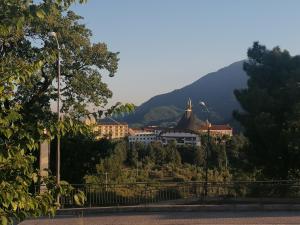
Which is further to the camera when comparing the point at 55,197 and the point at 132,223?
the point at 132,223

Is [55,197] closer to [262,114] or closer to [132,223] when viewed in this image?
[132,223]

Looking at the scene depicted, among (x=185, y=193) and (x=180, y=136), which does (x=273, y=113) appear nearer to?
(x=185, y=193)

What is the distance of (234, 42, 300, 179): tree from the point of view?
2548 centimetres

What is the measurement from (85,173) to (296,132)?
10.6 m

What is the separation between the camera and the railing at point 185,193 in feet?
70.6

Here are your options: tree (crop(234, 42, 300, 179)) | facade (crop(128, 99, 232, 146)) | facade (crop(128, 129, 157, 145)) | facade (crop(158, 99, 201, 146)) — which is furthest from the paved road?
facade (crop(128, 129, 157, 145))

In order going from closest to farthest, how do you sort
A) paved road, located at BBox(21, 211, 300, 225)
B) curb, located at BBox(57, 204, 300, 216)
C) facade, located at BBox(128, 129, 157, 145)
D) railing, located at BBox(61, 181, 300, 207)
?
1. paved road, located at BBox(21, 211, 300, 225)
2. curb, located at BBox(57, 204, 300, 216)
3. railing, located at BBox(61, 181, 300, 207)
4. facade, located at BBox(128, 129, 157, 145)

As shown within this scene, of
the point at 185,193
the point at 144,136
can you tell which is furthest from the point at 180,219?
the point at 144,136

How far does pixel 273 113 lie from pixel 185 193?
6.25m

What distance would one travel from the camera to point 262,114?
25656mm

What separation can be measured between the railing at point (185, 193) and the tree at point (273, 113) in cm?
272

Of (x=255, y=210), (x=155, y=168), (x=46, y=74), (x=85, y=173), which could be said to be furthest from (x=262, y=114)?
(x=155, y=168)

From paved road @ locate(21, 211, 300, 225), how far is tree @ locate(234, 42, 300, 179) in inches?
249

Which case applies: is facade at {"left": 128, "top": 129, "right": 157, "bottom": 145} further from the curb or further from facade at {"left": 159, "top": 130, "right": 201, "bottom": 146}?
the curb
